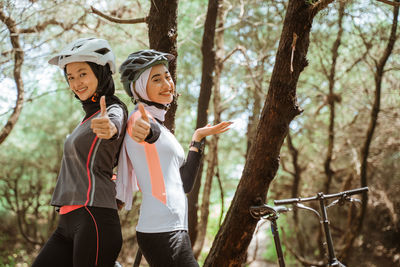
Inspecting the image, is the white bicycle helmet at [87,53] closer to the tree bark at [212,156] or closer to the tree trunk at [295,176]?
the tree bark at [212,156]

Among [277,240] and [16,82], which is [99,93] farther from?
[16,82]

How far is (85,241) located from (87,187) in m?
0.24

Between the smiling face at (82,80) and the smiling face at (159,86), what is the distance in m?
0.28

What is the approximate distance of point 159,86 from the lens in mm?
2016

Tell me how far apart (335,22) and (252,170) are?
498cm

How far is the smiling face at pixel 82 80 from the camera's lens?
1971mm

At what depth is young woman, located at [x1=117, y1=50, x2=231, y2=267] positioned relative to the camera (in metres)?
1.74

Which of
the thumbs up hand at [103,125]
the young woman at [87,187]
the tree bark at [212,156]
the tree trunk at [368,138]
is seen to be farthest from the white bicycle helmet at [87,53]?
the tree trunk at [368,138]

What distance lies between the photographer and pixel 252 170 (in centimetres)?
273

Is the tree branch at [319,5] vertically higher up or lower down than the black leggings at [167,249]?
higher up

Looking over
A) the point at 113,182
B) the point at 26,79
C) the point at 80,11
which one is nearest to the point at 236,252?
the point at 113,182

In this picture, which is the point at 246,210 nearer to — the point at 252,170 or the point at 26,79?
the point at 252,170

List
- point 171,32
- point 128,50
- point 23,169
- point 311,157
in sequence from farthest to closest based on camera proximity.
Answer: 1. point 311,157
2. point 23,169
3. point 128,50
4. point 171,32

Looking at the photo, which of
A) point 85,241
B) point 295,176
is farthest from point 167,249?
point 295,176
